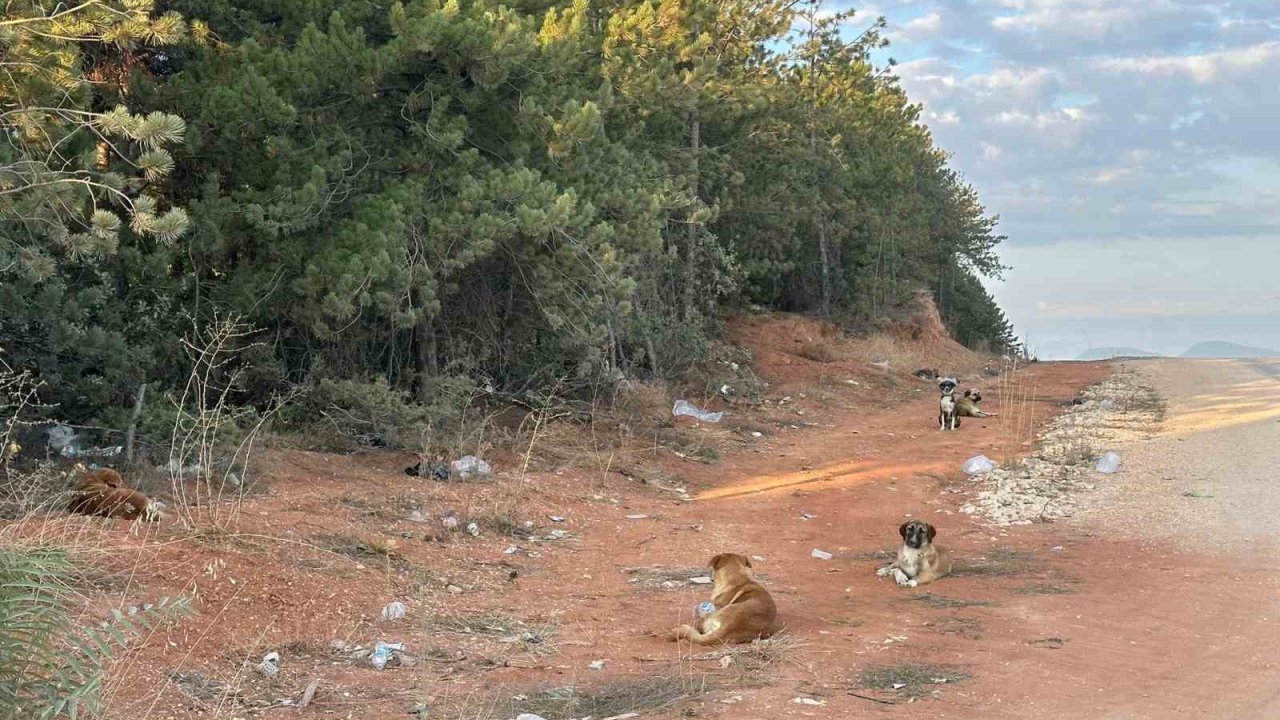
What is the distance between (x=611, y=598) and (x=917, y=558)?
246cm

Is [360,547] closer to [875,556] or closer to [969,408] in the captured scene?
[875,556]

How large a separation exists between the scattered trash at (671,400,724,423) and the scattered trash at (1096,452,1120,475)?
6.45 m

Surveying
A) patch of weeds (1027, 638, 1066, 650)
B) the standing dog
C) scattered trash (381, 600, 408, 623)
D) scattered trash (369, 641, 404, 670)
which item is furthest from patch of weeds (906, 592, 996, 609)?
the standing dog

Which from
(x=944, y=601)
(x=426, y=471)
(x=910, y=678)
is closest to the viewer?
(x=910, y=678)

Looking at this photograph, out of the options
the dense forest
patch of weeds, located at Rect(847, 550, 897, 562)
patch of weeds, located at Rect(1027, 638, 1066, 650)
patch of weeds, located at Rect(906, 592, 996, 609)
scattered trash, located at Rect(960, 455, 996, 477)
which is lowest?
patch of weeds, located at Rect(847, 550, 897, 562)

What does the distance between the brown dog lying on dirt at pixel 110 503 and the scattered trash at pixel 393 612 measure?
1.81 metres

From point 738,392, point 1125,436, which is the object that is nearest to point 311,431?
point 738,392

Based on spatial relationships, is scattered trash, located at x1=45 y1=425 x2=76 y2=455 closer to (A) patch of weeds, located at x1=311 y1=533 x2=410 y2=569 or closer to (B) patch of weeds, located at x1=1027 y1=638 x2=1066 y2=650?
(A) patch of weeds, located at x1=311 y1=533 x2=410 y2=569

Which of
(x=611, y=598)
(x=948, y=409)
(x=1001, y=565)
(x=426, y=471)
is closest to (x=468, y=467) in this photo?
(x=426, y=471)

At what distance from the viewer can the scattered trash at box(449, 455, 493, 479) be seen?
1266cm

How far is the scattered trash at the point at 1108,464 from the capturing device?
45.2 ft

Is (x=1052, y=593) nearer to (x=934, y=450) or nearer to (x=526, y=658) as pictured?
(x=526, y=658)

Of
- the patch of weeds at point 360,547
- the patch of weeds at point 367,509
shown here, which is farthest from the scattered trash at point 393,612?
the patch of weeds at point 367,509

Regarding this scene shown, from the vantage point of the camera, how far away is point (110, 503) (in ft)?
26.8
